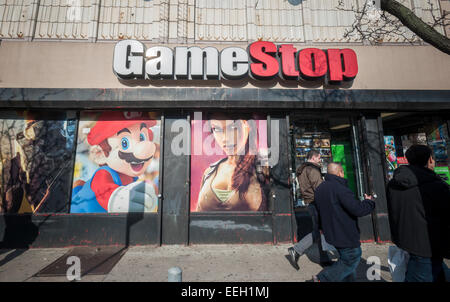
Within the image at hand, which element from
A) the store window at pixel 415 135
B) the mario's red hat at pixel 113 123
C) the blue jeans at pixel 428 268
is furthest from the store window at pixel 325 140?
the mario's red hat at pixel 113 123

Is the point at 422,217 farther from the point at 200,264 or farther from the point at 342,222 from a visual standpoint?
the point at 200,264

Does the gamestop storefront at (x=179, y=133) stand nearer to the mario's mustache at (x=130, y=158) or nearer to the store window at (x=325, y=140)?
the mario's mustache at (x=130, y=158)

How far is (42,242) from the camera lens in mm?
5211

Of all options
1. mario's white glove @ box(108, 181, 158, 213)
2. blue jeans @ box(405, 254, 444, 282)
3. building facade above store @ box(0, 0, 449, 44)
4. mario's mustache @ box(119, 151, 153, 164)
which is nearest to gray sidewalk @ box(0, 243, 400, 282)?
mario's white glove @ box(108, 181, 158, 213)

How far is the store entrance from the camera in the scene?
6086mm

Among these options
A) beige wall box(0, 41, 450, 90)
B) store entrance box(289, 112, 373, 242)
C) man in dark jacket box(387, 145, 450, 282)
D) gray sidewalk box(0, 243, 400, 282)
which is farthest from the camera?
store entrance box(289, 112, 373, 242)

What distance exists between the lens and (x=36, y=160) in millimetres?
5656

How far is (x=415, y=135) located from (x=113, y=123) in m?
9.25

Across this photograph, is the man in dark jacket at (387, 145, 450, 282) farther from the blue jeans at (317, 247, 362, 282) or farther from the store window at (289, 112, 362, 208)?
the store window at (289, 112, 362, 208)

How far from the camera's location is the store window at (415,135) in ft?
Answer: 20.3

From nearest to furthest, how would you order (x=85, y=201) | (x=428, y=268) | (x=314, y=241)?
(x=428, y=268) → (x=314, y=241) → (x=85, y=201)

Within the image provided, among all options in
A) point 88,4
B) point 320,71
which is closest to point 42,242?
point 88,4

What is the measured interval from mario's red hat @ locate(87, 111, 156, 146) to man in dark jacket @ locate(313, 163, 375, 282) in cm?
482
